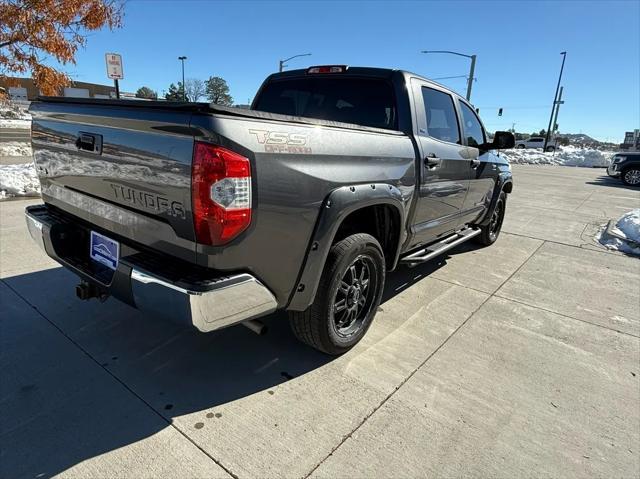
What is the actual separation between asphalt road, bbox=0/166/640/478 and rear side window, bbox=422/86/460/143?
157 centimetres

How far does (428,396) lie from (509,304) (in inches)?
75.9

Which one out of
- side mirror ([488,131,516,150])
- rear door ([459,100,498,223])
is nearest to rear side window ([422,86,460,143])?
rear door ([459,100,498,223])

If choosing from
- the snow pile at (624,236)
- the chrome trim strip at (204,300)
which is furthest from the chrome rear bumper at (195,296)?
the snow pile at (624,236)

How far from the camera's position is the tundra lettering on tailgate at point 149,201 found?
6.52ft

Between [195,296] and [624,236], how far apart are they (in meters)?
7.19

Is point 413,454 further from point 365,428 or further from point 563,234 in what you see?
point 563,234

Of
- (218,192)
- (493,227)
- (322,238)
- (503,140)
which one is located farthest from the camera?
(493,227)

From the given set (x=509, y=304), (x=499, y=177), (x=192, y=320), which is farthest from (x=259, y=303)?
(x=499, y=177)

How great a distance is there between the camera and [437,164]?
361 centimetres

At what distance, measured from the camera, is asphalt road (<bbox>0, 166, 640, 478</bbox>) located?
2.11 m

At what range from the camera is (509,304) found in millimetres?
4137

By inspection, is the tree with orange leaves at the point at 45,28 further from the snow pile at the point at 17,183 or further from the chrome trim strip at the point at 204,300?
the chrome trim strip at the point at 204,300

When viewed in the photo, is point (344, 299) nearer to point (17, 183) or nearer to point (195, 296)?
point (195, 296)

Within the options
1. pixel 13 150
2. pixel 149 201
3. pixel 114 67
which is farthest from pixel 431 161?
pixel 13 150
